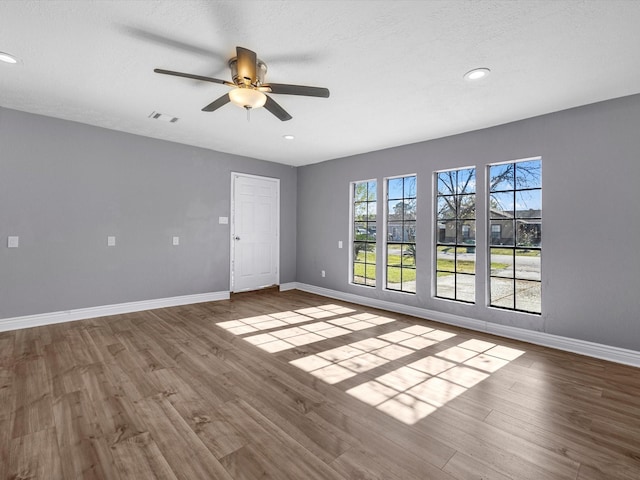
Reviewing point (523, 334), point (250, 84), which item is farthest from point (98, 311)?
point (523, 334)

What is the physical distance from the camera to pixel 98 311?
14.6ft

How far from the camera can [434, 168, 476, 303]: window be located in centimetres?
435

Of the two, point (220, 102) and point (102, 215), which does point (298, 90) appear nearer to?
point (220, 102)

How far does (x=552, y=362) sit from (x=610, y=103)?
→ 9.05ft

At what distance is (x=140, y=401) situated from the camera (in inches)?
91.4

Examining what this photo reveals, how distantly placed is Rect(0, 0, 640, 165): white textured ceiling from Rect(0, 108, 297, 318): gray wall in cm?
58

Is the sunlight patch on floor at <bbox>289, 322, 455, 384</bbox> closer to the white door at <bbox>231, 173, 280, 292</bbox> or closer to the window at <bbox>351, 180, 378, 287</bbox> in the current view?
the window at <bbox>351, 180, 378, 287</bbox>

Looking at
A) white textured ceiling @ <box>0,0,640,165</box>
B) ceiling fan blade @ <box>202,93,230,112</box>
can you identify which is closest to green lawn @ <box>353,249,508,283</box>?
white textured ceiling @ <box>0,0,640,165</box>

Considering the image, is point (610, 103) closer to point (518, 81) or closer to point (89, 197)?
point (518, 81)

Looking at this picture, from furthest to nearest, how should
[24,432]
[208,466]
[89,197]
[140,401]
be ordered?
[89,197]
[140,401]
[24,432]
[208,466]

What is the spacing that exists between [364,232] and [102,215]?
13.7 ft

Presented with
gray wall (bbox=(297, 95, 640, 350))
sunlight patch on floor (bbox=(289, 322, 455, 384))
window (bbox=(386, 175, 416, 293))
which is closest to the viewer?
sunlight patch on floor (bbox=(289, 322, 455, 384))

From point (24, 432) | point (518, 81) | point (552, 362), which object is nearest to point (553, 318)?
point (552, 362)

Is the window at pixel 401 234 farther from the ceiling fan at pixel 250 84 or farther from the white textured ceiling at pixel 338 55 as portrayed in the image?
the ceiling fan at pixel 250 84
